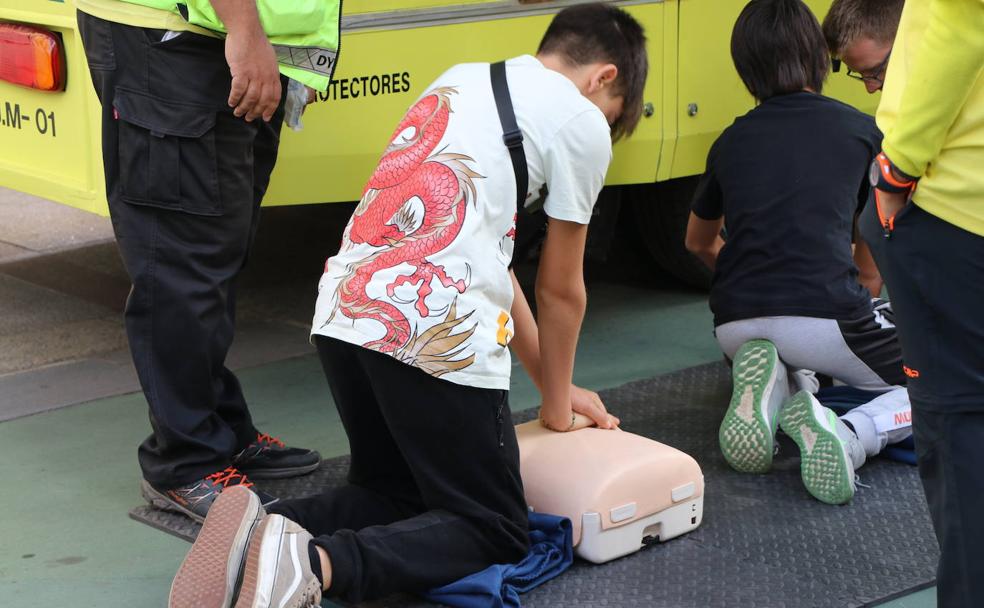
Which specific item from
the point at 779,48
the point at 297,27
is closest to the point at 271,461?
the point at 297,27

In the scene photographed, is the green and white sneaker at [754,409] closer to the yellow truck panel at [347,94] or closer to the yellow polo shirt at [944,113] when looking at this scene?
the yellow truck panel at [347,94]

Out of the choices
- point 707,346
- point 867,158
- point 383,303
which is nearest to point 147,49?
point 383,303

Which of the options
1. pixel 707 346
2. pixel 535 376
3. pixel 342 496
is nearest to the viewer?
pixel 342 496

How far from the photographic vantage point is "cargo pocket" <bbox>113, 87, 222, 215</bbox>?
8.55ft

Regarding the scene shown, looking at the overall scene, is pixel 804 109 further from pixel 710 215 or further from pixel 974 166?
pixel 974 166

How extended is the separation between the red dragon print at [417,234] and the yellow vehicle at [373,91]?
2.90 feet

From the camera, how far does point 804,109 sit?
10.6 feet

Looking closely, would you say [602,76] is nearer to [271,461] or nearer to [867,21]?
[867,21]

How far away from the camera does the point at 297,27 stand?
2650mm

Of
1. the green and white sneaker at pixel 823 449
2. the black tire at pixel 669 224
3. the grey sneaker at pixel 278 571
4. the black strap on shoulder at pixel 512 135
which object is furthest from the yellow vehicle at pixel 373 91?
the grey sneaker at pixel 278 571

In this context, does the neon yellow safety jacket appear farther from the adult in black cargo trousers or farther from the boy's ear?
the boy's ear

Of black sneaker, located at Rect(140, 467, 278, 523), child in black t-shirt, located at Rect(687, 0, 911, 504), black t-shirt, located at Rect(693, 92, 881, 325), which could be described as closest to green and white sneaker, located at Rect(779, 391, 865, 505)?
child in black t-shirt, located at Rect(687, 0, 911, 504)

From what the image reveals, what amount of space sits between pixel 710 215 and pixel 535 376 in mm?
911

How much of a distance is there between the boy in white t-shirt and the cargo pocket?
1.21ft
